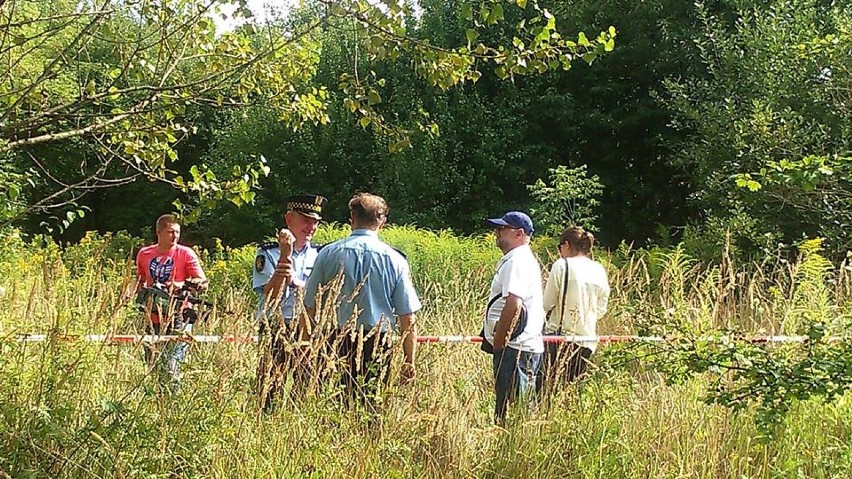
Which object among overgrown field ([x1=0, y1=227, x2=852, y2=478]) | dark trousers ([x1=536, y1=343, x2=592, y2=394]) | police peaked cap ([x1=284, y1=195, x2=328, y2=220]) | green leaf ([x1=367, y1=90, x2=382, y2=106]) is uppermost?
green leaf ([x1=367, y1=90, x2=382, y2=106])

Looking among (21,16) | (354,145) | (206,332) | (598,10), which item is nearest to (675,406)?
(206,332)

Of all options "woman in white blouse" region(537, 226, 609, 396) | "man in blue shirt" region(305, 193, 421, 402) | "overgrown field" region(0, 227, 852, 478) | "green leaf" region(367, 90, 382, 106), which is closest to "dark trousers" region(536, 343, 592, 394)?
"woman in white blouse" region(537, 226, 609, 396)

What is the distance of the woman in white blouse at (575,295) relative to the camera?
541 cm

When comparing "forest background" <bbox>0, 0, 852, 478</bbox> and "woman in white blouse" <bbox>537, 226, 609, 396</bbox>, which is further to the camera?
"woman in white blouse" <bbox>537, 226, 609, 396</bbox>

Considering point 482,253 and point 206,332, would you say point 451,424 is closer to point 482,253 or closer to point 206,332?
point 206,332

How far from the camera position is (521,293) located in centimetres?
477

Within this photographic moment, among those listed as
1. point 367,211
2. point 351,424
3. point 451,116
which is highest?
point 451,116

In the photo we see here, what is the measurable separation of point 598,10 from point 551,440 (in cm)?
1534

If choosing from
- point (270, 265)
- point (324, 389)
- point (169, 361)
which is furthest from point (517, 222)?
point (169, 361)

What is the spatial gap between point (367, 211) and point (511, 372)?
1.32 metres

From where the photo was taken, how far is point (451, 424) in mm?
3787

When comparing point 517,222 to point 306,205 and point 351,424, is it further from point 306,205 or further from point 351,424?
point 351,424

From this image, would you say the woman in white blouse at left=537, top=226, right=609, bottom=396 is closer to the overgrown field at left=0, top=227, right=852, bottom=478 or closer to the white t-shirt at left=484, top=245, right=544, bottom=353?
the white t-shirt at left=484, top=245, right=544, bottom=353

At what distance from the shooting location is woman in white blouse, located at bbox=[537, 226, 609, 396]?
5.41m
